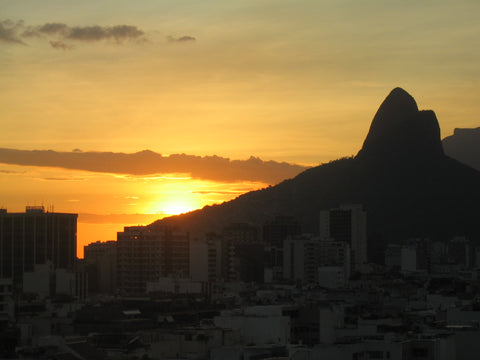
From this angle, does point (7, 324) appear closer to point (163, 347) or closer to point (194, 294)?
point (163, 347)

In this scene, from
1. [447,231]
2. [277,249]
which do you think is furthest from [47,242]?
[447,231]

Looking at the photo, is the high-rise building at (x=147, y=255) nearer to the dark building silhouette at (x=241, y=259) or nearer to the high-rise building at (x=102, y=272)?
the high-rise building at (x=102, y=272)

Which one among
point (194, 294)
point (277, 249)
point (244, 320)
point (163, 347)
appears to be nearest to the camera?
point (163, 347)

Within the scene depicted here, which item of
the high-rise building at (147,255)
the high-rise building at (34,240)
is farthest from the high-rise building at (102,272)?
the high-rise building at (147,255)

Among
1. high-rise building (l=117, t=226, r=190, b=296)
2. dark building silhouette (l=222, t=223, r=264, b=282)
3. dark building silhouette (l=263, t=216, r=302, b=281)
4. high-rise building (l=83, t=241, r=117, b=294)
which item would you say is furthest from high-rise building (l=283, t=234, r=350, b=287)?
high-rise building (l=117, t=226, r=190, b=296)

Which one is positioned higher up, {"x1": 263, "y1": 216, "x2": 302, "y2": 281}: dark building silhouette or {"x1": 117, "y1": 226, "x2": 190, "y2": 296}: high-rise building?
{"x1": 263, "y1": 216, "x2": 302, "y2": 281}: dark building silhouette

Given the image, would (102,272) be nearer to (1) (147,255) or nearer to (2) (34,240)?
(2) (34,240)

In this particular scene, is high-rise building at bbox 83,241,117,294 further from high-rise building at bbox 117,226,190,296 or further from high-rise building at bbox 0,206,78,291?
high-rise building at bbox 117,226,190,296

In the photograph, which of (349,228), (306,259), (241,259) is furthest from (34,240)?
(349,228)
